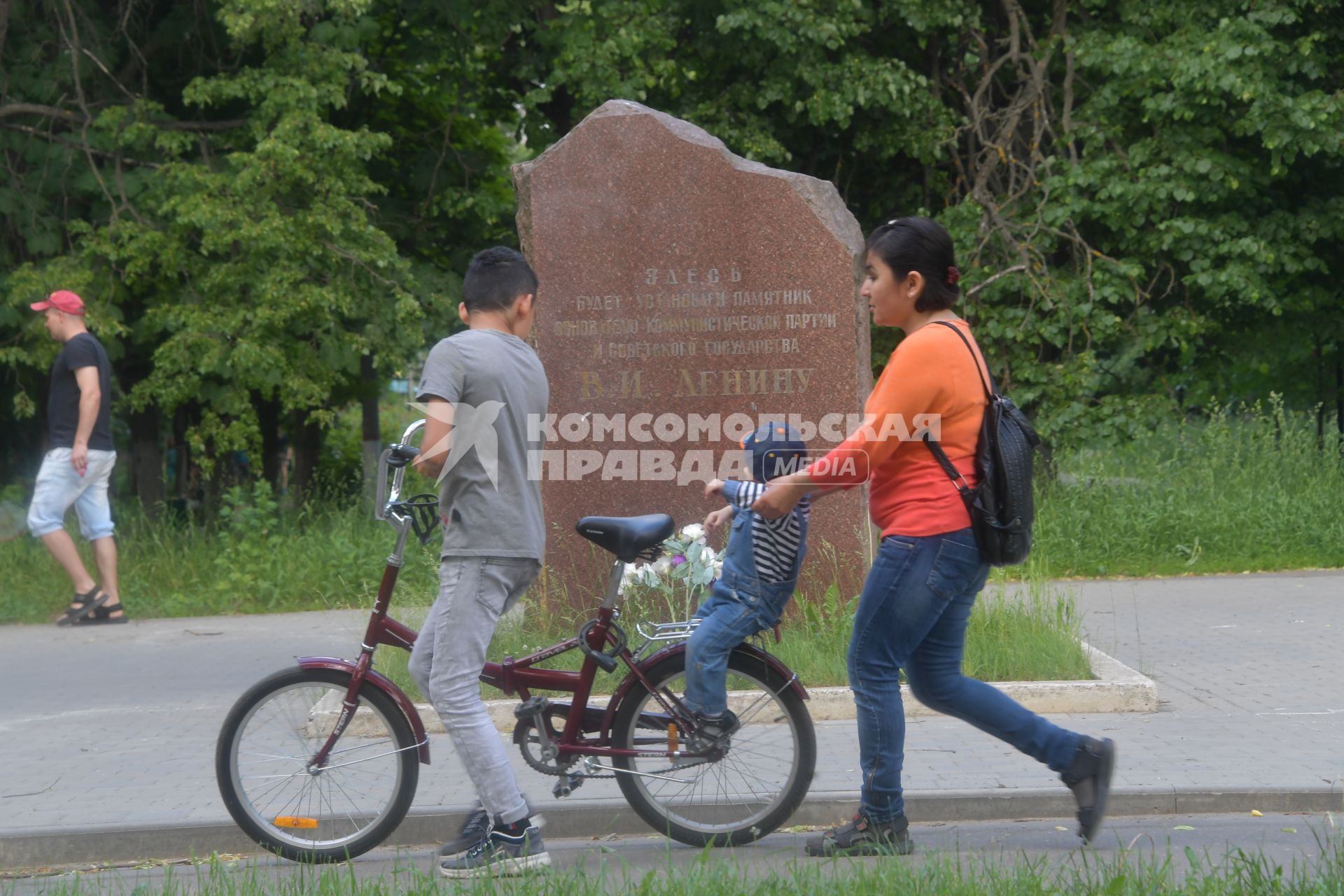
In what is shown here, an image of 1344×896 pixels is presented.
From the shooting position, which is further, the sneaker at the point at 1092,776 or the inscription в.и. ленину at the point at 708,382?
the inscription в.и. ленину at the point at 708,382

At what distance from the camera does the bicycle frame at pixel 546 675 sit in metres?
4.68

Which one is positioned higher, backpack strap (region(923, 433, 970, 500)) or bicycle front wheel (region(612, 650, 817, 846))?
backpack strap (region(923, 433, 970, 500))

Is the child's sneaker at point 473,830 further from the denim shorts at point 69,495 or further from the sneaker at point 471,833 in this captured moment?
the denim shorts at point 69,495

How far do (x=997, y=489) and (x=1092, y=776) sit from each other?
36.7 inches

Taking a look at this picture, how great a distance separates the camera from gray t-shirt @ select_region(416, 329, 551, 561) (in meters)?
4.37

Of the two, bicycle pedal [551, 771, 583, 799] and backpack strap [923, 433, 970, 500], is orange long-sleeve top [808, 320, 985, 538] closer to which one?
backpack strap [923, 433, 970, 500]

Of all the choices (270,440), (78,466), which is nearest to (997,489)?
(78,466)

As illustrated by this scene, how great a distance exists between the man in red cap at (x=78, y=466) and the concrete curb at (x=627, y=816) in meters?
5.04

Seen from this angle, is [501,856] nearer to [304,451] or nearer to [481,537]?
[481,537]

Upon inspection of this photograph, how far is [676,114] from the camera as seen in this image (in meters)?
14.4

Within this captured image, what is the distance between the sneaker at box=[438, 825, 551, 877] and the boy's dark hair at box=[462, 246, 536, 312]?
1.60 meters

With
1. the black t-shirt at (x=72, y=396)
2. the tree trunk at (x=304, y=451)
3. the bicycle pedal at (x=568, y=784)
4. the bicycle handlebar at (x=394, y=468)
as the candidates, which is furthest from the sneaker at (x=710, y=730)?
the tree trunk at (x=304, y=451)

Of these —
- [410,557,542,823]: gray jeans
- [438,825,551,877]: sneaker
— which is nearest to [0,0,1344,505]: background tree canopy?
[410,557,542,823]: gray jeans

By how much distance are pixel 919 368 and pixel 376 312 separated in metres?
9.17
